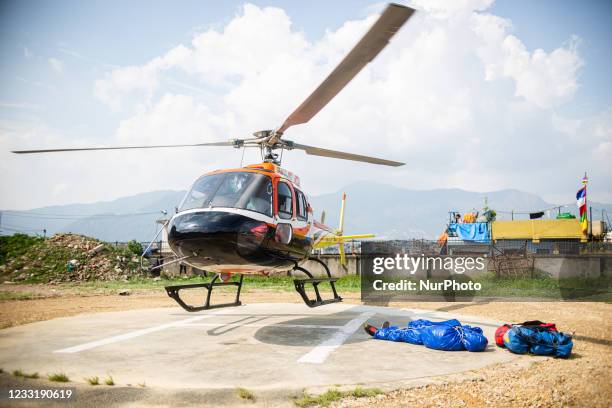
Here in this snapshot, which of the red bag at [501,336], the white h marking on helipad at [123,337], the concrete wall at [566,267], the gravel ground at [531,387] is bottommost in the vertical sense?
the white h marking on helipad at [123,337]

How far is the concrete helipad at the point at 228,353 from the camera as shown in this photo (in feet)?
18.9

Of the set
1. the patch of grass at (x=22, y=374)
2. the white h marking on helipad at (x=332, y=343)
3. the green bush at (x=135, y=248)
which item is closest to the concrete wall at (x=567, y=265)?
the white h marking on helipad at (x=332, y=343)

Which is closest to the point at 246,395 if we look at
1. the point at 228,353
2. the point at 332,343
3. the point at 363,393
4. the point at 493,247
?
the point at 363,393

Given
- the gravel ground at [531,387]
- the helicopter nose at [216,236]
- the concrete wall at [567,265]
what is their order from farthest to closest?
the concrete wall at [567,265]
the helicopter nose at [216,236]
the gravel ground at [531,387]

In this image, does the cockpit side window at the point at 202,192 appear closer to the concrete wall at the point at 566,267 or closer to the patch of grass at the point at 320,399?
the patch of grass at the point at 320,399

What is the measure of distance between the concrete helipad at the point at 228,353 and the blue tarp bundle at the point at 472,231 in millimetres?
19896

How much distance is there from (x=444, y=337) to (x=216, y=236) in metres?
4.50

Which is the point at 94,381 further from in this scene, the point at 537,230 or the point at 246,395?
the point at 537,230

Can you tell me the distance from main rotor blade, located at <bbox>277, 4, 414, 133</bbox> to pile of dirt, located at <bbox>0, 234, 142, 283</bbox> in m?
24.8

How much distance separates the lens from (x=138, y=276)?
28719 millimetres

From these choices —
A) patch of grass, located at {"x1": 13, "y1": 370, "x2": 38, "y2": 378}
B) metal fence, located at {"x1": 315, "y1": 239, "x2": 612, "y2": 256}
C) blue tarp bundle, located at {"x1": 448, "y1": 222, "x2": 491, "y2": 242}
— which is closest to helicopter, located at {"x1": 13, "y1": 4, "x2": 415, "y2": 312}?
patch of grass, located at {"x1": 13, "y1": 370, "x2": 38, "y2": 378}

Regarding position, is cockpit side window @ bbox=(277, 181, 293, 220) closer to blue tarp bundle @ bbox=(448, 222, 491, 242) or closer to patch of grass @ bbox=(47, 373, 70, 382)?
patch of grass @ bbox=(47, 373, 70, 382)

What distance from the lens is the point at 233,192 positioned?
758 cm

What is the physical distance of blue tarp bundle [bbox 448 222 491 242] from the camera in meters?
29.3
